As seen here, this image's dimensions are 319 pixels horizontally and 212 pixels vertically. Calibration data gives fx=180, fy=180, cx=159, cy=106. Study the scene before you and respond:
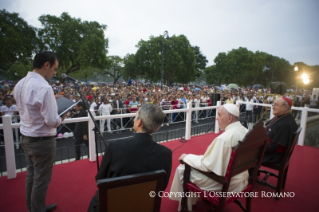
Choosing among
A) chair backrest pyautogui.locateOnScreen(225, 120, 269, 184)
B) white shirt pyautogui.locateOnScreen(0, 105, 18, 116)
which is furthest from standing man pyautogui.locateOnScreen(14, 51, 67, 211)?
white shirt pyautogui.locateOnScreen(0, 105, 18, 116)

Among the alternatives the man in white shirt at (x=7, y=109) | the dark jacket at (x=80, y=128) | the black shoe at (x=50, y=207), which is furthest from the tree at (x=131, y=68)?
the black shoe at (x=50, y=207)

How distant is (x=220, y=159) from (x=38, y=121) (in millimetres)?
2080

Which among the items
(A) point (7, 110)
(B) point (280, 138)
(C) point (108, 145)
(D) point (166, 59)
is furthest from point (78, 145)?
(D) point (166, 59)

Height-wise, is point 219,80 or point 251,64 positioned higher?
point 251,64

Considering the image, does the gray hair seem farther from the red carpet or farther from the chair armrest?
the red carpet

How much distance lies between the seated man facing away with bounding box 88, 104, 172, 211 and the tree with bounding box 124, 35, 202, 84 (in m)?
32.4

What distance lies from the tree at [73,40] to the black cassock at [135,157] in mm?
20470

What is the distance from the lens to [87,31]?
20656 mm

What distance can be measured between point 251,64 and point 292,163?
45.6m

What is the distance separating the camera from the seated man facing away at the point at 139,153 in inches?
56.8

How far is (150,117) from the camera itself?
1.58 metres

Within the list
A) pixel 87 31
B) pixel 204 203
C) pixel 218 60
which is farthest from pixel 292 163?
pixel 218 60

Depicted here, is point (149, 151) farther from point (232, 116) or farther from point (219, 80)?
point (219, 80)

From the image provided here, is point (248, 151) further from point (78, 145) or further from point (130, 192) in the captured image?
point (78, 145)
